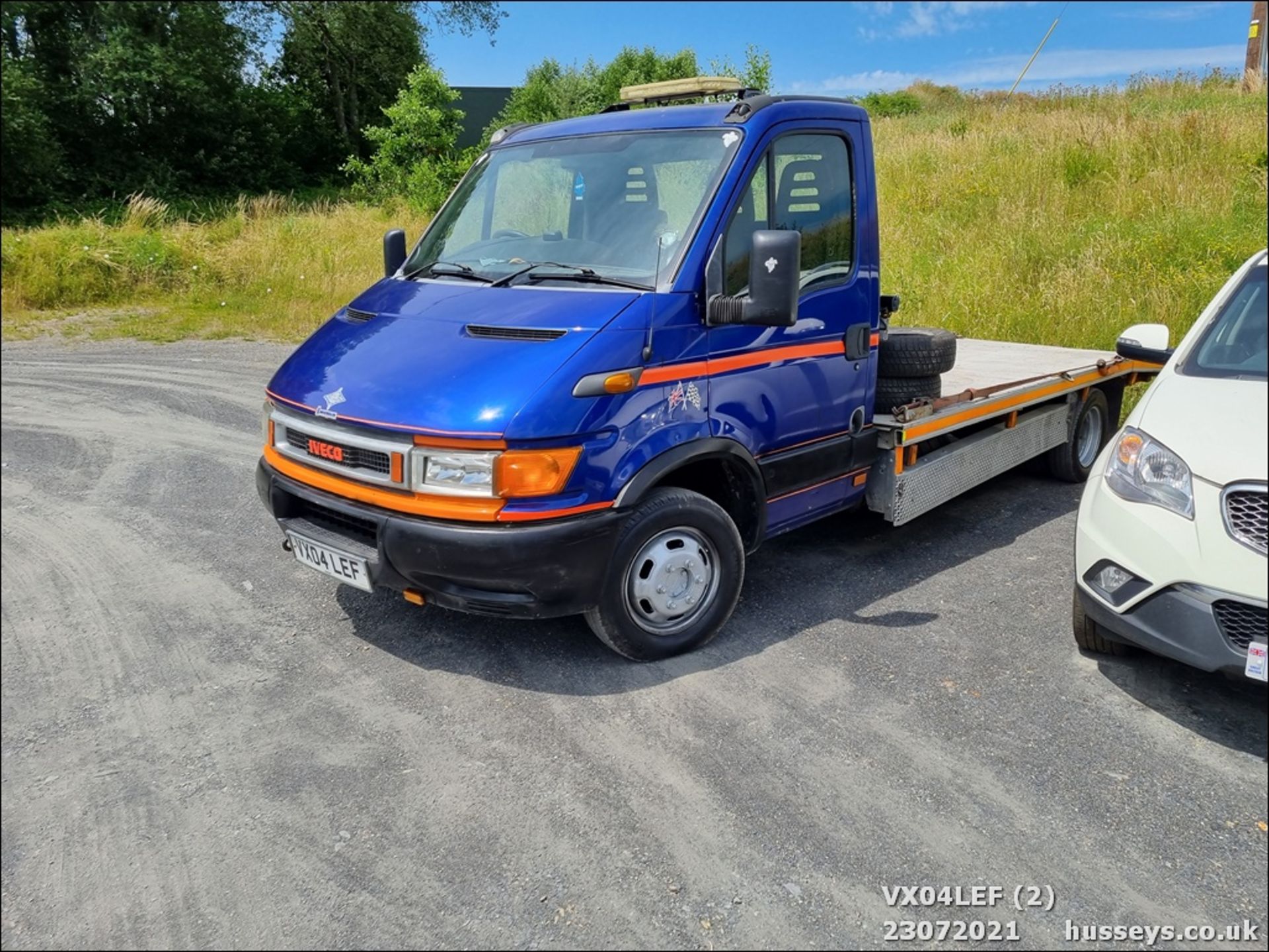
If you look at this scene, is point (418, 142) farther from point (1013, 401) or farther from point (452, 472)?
point (452, 472)

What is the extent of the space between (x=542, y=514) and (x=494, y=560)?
248 mm

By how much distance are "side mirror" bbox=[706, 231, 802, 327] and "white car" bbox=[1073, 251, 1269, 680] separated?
147 cm

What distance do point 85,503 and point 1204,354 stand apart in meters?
4.23

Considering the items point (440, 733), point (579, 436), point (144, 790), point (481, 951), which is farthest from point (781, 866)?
point (144, 790)

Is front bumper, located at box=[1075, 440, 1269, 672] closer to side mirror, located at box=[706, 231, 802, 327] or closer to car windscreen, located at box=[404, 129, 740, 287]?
side mirror, located at box=[706, 231, 802, 327]

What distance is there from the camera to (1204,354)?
4.06m

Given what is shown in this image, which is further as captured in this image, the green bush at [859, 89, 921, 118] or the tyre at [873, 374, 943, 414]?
the green bush at [859, 89, 921, 118]

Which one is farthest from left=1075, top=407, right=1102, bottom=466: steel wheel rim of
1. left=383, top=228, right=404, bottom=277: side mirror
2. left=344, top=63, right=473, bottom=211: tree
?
left=344, top=63, right=473, bottom=211: tree

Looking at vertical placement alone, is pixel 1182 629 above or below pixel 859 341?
below

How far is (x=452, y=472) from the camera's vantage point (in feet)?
11.7

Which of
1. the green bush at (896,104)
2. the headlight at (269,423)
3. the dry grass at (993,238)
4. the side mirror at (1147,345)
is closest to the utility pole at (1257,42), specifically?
the dry grass at (993,238)

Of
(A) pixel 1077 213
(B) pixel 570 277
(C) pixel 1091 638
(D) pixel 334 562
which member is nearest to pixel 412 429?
(D) pixel 334 562

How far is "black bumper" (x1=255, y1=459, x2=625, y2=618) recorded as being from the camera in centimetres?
354

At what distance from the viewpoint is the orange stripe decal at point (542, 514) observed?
11.6 ft
